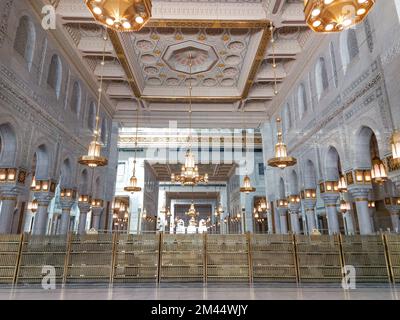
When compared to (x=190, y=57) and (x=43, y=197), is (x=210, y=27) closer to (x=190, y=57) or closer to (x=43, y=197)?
(x=190, y=57)

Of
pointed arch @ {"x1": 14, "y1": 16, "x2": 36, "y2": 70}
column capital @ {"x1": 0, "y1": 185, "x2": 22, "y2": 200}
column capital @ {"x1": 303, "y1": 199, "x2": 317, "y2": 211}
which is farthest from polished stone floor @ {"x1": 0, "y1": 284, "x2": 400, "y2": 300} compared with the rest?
pointed arch @ {"x1": 14, "y1": 16, "x2": 36, "y2": 70}

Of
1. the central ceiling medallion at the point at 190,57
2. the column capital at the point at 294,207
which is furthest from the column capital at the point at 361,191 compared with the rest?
the central ceiling medallion at the point at 190,57

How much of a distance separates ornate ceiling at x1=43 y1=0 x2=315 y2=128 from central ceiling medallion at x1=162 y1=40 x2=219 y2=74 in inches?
1.6

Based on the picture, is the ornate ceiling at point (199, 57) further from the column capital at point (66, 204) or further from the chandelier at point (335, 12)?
the chandelier at point (335, 12)

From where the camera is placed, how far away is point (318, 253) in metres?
6.55

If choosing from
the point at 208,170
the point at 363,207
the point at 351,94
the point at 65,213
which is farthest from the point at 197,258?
the point at 208,170

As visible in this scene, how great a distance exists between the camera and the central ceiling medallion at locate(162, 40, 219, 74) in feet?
37.8

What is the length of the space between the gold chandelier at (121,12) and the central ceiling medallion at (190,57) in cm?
840

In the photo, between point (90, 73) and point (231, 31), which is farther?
point (90, 73)

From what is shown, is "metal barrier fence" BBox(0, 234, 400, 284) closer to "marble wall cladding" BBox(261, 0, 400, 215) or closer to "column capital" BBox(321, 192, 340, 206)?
"marble wall cladding" BBox(261, 0, 400, 215)

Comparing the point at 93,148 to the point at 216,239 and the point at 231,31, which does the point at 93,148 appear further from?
the point at 231,31
